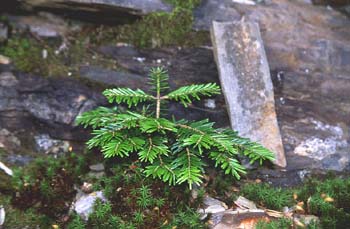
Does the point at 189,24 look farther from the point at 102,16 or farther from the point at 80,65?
the point at 80,65

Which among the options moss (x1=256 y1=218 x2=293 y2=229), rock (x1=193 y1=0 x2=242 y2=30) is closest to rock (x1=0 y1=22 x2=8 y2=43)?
rock (x1=193 y1=0 x2=242 y2=30)

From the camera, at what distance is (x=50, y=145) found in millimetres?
4285

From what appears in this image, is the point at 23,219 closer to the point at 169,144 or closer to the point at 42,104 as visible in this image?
the point at 42,104

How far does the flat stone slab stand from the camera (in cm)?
414

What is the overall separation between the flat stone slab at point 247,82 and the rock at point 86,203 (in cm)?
155

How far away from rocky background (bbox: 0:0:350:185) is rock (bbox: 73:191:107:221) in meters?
0.82

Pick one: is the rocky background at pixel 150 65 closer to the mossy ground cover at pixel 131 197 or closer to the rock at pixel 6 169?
the rock at pixel 6 169

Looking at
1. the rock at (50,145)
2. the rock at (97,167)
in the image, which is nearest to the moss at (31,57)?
the rock at (50,145)

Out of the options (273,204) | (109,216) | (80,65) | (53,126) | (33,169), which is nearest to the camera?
(109,216)

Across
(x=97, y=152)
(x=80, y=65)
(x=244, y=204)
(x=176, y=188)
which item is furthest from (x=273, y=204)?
(x=80, y=65)

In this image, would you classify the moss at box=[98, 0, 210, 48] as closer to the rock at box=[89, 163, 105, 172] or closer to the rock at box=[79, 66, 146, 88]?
the rock at box=[79, 66, 146, 88]

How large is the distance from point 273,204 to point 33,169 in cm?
237

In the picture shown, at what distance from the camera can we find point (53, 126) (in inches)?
170

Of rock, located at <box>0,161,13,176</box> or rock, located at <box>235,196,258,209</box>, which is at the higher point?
rock, located at <box>235,196,258,209</box>
